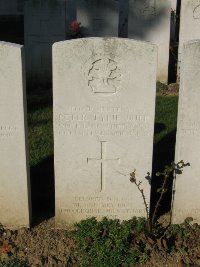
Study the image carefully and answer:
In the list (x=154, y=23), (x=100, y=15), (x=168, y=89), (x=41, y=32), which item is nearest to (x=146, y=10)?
(x=154, y=23)

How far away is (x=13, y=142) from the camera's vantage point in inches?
183

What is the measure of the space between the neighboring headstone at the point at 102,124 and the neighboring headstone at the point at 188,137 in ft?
0.90

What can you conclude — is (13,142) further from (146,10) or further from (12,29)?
(12,29)

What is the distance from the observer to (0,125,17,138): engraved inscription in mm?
4594

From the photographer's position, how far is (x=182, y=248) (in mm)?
4652

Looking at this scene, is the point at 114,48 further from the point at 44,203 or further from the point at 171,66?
the point at 171,66

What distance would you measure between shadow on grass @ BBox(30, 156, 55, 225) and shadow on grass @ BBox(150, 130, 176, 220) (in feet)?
3.66

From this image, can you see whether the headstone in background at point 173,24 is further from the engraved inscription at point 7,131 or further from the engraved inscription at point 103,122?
the engraved inscription at point 7,131

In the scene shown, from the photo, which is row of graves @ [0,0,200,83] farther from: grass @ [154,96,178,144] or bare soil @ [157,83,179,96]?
grass @ [154,96,178,144]

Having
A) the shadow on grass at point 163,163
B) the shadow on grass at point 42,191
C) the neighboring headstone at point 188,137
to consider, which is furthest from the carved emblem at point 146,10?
the neighboring headstone at point 188,137

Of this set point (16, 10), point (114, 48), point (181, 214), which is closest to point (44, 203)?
point (181, 214)

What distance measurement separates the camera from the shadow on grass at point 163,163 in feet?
17.8

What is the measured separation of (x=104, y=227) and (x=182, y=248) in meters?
0.76

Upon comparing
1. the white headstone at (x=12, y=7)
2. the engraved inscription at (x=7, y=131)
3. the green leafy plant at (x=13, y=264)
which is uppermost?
the white headstone at (x=12, y=7)
